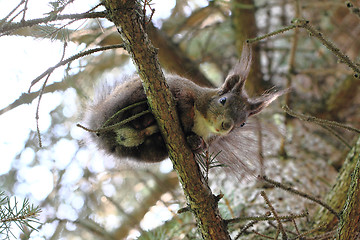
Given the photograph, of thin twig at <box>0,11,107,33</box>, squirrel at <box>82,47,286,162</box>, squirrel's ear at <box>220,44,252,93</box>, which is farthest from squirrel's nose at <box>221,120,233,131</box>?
thin twig at <box>0,11,107,33</box>

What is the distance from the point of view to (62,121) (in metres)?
3.54

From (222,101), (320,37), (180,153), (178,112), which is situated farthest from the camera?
(222,101)

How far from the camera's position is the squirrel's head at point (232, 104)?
2.23 metres

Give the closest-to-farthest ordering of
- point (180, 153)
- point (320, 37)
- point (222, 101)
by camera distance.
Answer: point (320, 37) → point (180, 153) → point (222, 101)

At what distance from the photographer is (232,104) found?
2357 mm

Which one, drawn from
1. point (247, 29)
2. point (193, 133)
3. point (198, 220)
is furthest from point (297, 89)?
point (198, 220)

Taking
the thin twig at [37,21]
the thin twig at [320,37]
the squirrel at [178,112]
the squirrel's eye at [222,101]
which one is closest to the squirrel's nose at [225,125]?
the squirrel at [178,112]

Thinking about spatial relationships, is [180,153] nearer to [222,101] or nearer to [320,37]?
[222,101]

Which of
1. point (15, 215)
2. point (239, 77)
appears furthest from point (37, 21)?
point (239, 77)

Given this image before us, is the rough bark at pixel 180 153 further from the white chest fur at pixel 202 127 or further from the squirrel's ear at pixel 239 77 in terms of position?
the squirrel's ear at pixel 239 77

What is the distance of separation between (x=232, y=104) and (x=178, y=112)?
42cm

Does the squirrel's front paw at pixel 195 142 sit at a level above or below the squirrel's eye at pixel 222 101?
below

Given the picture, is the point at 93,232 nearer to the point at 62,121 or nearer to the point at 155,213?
the point at 155,213

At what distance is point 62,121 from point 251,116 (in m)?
1.88
